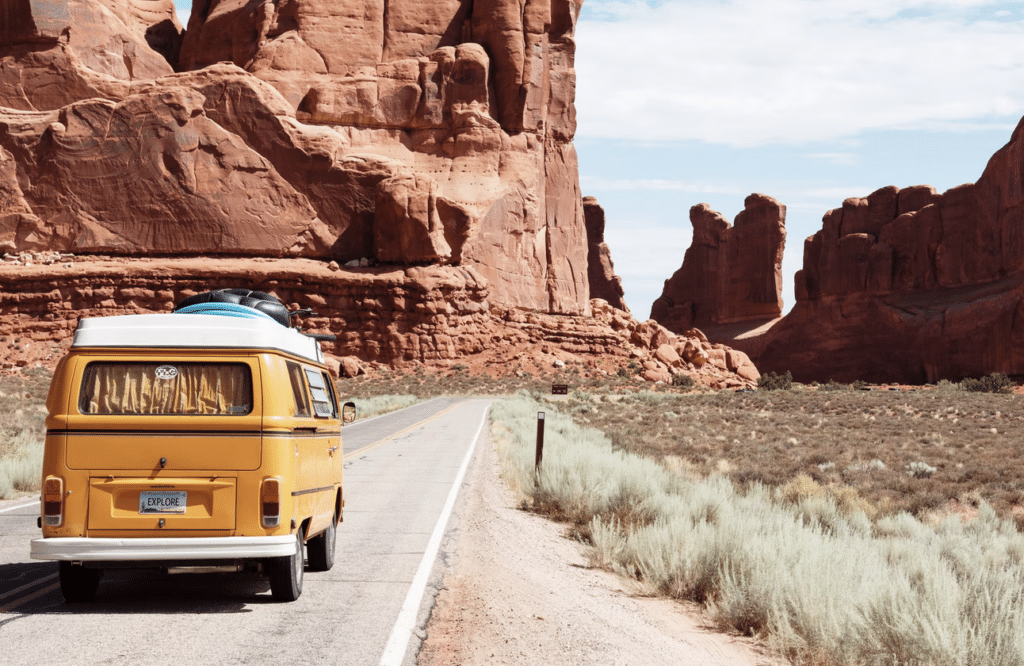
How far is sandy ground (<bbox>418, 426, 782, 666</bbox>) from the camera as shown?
6152 millimetres

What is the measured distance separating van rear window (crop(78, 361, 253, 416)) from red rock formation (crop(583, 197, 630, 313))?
371 ft

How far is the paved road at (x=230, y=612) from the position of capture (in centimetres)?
589

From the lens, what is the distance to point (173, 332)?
7.25 metres

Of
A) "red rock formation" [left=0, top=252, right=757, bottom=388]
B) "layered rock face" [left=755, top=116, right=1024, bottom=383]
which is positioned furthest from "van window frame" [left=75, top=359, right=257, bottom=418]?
"layered rock face" [left=755, top=116, right=1024, bottom=383]

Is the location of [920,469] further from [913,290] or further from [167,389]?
[913,290]

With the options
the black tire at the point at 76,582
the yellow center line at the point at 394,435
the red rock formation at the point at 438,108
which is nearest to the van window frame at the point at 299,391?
the black tire at the point at 76,582

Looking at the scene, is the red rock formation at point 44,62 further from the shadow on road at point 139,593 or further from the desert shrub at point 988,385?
the shadow on road at point 139,593

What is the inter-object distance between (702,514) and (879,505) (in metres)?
5.75

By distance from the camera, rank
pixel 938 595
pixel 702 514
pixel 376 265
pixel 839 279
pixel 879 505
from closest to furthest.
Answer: pixel 938 595 < pixel 702 514 < pixel 879 505 < pixel 376 265 < pixel 839 279

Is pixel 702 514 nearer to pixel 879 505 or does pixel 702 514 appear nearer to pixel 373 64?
pixel 879 505

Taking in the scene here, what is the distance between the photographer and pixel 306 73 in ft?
240

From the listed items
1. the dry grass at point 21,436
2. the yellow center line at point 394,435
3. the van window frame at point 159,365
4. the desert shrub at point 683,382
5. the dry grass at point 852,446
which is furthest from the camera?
the desert shrub at point 683,382

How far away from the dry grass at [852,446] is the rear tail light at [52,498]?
1134cm

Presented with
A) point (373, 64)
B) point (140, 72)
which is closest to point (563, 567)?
point (373, 64)
